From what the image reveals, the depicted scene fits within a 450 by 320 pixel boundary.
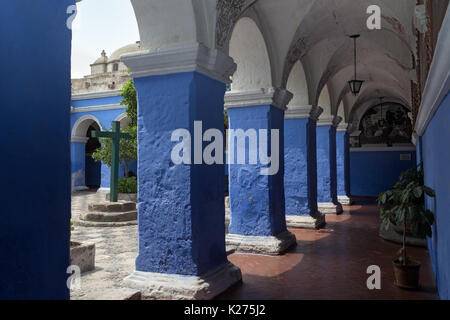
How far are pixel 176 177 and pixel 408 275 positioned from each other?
2.92 meters

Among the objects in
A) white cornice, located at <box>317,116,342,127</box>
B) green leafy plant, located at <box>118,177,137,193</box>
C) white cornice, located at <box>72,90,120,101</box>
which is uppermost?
white cornice, located at <box>72,90,120,101</box>

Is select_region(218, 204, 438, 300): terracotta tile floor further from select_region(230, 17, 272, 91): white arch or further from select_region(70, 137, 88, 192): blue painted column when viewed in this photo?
select_region(70, 137, 88, 192): blue painted column

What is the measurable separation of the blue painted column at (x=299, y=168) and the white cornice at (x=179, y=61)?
439 centimetres

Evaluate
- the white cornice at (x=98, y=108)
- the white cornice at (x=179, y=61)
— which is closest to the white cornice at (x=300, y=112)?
the white cornice at (x=179, y=61)

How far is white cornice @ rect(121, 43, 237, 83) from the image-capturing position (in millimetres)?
4059

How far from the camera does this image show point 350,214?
11.2 metres

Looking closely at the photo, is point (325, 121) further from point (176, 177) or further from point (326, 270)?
point (176, 177)

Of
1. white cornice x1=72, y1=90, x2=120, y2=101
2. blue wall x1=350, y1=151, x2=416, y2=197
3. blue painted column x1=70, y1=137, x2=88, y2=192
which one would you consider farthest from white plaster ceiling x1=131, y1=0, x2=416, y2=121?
blue painted column x1=70, y1=137, x2=88, y2=192

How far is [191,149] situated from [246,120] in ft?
8.39

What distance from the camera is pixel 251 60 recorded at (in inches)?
257

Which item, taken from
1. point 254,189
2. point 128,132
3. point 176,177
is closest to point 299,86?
→ point 254,189

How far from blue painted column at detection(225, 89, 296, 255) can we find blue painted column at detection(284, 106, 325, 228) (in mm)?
1911

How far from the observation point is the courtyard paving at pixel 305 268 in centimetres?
431

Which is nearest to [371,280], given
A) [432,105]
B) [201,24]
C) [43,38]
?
[432,105]
